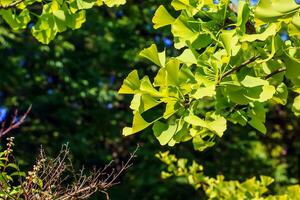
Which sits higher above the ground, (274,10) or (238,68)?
(274,10)

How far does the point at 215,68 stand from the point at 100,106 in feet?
18.0

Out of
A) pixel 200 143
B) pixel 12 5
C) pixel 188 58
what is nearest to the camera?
pixel 188 58

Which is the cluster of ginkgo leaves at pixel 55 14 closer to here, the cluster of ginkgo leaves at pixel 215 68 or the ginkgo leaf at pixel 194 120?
the cluster of ginkgo leaves at pixel 215 68

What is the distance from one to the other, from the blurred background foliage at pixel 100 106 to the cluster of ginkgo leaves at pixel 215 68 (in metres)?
4.51

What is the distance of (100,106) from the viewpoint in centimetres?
714

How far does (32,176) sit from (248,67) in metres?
0.85

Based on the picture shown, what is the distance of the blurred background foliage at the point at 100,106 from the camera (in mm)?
6719

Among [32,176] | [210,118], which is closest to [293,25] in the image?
[210,118]

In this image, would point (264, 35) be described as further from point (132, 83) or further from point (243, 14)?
point (132, 83)

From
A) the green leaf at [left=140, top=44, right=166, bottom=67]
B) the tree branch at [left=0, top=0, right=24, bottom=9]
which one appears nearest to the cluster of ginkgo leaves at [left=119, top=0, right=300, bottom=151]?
the green leaf at [left=140, top=44, right=166, bottom=67]

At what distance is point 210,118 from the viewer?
6.05 feet

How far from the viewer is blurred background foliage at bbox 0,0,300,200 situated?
22.0ft

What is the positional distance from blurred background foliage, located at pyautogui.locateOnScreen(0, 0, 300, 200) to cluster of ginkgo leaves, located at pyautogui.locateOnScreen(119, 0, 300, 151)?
4.51m

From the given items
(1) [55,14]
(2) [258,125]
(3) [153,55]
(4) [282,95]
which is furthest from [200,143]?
(1) [55,14]
